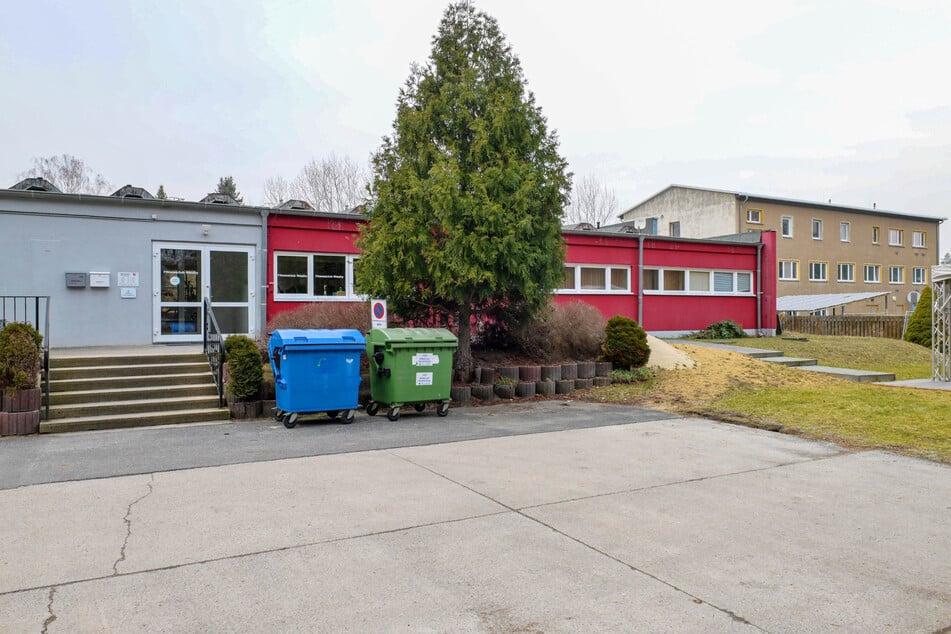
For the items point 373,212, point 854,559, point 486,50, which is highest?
point 486,50

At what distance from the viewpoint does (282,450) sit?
24.2 feet

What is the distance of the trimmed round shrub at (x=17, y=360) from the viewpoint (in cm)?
813

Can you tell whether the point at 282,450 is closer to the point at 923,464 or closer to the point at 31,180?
the point at 923,464

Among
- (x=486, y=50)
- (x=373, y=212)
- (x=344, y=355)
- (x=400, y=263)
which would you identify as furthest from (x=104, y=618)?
(x=486, y=50)

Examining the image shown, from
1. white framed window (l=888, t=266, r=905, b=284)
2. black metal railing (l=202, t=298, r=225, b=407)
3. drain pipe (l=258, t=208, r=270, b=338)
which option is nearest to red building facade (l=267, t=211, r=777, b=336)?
drain pipe (l=258, t=208, r=270, b=338)

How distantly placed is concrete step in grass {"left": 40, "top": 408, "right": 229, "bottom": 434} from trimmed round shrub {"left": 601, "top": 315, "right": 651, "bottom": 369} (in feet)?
24.0

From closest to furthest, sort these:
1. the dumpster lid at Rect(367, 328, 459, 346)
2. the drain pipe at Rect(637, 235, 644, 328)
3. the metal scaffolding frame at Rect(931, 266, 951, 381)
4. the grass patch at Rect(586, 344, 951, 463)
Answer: the grass patch at Rect(586, 344, 951, 463)
the dumpster lid at Rect(367, 328, 459, 346)
the metal scaffolding frame at Rect(931, 266, 951, 381)
the drain pipe at Rect(637, 235, 644, 328)

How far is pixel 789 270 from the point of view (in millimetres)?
40938

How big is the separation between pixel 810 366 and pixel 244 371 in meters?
12.8

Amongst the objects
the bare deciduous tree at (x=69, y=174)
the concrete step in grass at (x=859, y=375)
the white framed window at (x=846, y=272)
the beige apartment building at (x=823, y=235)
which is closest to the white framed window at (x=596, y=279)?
the concrete step in grass at (x=859, y=375)

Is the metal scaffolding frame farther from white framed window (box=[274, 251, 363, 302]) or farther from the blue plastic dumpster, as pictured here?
white framed window (box=[274, 251, 363, 302])

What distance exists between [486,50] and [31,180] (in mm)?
9347

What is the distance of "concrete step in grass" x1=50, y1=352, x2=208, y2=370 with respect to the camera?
1026 cm

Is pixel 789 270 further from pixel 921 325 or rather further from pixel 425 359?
pixel 425 359
